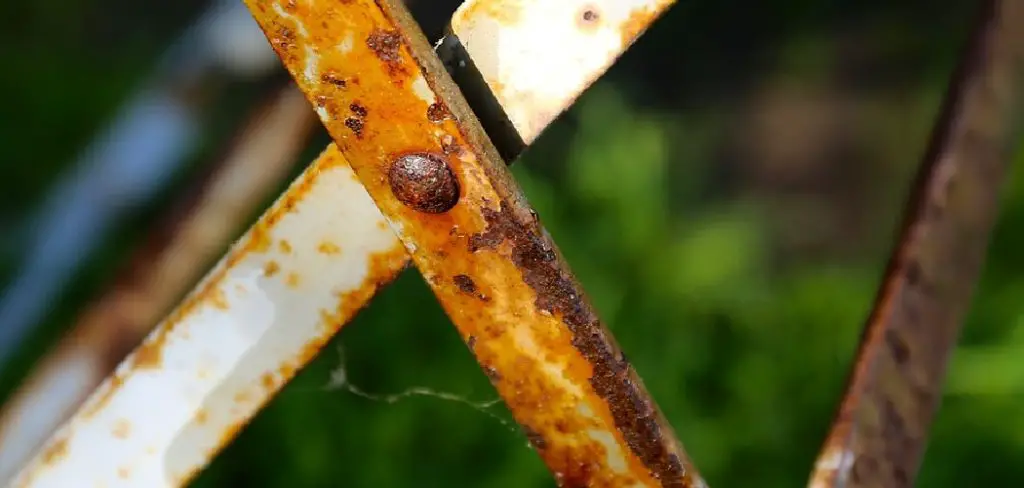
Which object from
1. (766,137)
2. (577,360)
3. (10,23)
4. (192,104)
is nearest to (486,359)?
(577,360)

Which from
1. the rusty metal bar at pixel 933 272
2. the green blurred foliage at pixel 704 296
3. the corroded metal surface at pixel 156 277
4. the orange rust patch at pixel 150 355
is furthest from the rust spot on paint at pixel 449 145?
the green blurred foliage at pixel 704 296

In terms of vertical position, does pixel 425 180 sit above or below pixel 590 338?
above

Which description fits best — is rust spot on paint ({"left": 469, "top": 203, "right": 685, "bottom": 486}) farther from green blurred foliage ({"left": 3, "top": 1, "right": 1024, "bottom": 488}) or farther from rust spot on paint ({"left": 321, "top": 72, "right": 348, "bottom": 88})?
green blurred foliage ({"left": 3, "top": 1, "right": 1024, "bottom": 488})

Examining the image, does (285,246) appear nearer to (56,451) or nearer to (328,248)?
(328,248)

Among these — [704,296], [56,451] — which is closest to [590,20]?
[56,451]

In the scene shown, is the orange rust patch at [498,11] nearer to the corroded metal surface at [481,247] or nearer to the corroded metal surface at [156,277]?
the corroded metal surface at [481,247]

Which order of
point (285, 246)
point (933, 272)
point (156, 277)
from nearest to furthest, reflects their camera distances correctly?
point (285, 246), point (933, 272), point (156, 277)

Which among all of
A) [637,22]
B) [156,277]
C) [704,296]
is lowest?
[704,296]
